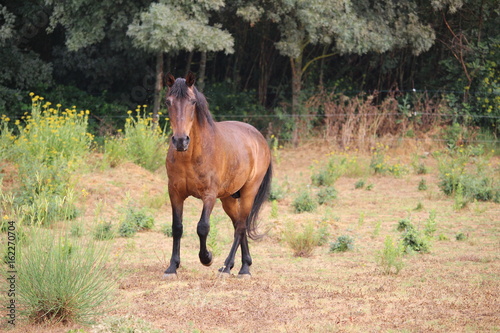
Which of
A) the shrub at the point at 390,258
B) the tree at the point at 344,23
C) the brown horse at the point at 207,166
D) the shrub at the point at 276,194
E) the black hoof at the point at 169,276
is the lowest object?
the shrub at the point at 276,194

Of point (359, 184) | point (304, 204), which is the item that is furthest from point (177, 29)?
point (304, 204)

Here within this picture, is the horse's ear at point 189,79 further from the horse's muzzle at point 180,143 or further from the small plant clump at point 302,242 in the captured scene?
the small plant clump at point 302,242

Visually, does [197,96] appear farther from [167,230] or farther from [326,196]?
[326,196]

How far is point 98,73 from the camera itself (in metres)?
20.0

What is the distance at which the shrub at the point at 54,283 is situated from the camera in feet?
16.1

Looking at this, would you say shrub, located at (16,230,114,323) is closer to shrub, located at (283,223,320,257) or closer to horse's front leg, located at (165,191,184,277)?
horse's front leg, located at (165,191,184,277)

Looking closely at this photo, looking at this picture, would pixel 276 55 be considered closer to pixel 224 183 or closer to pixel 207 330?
pixel 224 183

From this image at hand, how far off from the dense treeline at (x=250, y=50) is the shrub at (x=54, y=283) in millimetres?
10529

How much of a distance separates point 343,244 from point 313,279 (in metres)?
1.56

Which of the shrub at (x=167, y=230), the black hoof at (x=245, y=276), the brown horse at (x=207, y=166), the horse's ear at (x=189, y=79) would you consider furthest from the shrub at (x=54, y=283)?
the shrub at (x=167, y=230)

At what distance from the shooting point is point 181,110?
6.18m

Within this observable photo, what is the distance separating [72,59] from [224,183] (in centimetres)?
1385

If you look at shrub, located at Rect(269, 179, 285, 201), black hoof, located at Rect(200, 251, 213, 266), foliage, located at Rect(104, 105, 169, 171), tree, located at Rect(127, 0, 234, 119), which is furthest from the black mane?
tree, located at Rect(127, 0, 234, 119)

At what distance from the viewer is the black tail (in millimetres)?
7608
